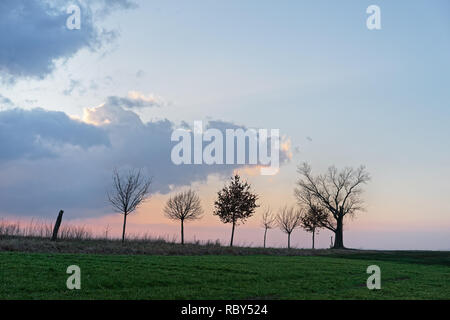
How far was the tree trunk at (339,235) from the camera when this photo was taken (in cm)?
6775

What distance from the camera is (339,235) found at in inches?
2680

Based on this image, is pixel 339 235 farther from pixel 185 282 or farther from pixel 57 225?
pixel 185 282

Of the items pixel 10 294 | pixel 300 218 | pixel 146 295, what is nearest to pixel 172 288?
pixel 146 295

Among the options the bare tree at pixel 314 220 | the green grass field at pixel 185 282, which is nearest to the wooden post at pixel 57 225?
the green grass field at pixel 185 282

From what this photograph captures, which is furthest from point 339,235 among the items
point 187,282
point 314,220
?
point 187,282

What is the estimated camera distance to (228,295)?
1705cm

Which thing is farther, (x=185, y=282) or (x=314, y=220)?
(x=314, y=220)

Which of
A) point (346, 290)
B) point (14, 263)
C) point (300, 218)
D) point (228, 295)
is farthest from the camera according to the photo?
point (300, 218)

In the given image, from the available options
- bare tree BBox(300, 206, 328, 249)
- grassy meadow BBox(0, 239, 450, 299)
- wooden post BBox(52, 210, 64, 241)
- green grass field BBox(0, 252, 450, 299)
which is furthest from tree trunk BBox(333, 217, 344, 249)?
wooden post BBox(52, 210, 64, 241)

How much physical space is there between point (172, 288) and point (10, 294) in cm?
623

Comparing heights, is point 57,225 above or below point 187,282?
above

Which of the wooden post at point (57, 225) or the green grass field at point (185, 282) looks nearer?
the green grass field at point (185, 282)

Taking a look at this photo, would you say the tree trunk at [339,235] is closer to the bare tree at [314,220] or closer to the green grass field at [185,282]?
the bare tree at [314,220]
